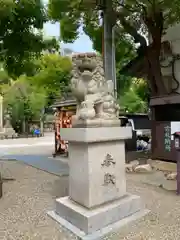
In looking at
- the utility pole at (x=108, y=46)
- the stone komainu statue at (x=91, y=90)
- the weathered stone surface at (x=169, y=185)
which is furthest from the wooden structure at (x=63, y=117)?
the stone komainu statue at (x=91, y=90)

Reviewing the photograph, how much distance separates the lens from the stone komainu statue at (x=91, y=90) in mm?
4238

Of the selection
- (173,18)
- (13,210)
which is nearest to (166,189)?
(13,210)

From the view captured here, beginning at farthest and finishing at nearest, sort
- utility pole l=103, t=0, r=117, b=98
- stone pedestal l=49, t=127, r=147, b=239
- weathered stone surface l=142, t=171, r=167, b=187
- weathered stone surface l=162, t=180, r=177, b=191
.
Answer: utility pole l=103, t=0, r=117, b=98 < weathered stone surface l=142, t=171, r=167, b=187 < weathered stone surface l=162, t=180, r=177, b=191 < stone pedestal l=49, t=127, r=147, b=239

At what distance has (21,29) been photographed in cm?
708

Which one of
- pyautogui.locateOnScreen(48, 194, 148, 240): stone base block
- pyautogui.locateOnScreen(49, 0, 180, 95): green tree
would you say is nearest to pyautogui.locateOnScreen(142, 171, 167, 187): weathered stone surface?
pyautogui.locateOnScreen(48, 194, 148, 240): stone base block

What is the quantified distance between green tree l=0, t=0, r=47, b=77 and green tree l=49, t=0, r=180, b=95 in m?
3.13

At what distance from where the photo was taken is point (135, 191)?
5992mm

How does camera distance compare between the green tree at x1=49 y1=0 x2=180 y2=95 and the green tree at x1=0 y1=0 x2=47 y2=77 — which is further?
the green tree at x1=49 y1=0 x2=180 y2=95

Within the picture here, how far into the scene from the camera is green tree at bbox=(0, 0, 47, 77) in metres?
6.70

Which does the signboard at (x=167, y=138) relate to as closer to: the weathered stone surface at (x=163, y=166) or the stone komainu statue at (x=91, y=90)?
the weathered stone surface at (x=163, y=166)

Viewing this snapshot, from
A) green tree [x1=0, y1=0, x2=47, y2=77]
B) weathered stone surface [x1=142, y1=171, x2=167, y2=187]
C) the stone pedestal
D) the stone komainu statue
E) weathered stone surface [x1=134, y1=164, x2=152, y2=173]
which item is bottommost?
weathered stone surface [x1=142, y1=171, x2=167, y2=187]

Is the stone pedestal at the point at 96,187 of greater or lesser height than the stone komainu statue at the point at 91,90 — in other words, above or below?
below

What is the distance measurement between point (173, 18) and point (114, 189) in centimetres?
753

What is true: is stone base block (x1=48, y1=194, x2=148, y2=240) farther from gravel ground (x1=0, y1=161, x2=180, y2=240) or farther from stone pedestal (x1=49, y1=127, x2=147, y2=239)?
gravel ground (x1=0, y1=161, x2=180, y2=240)
